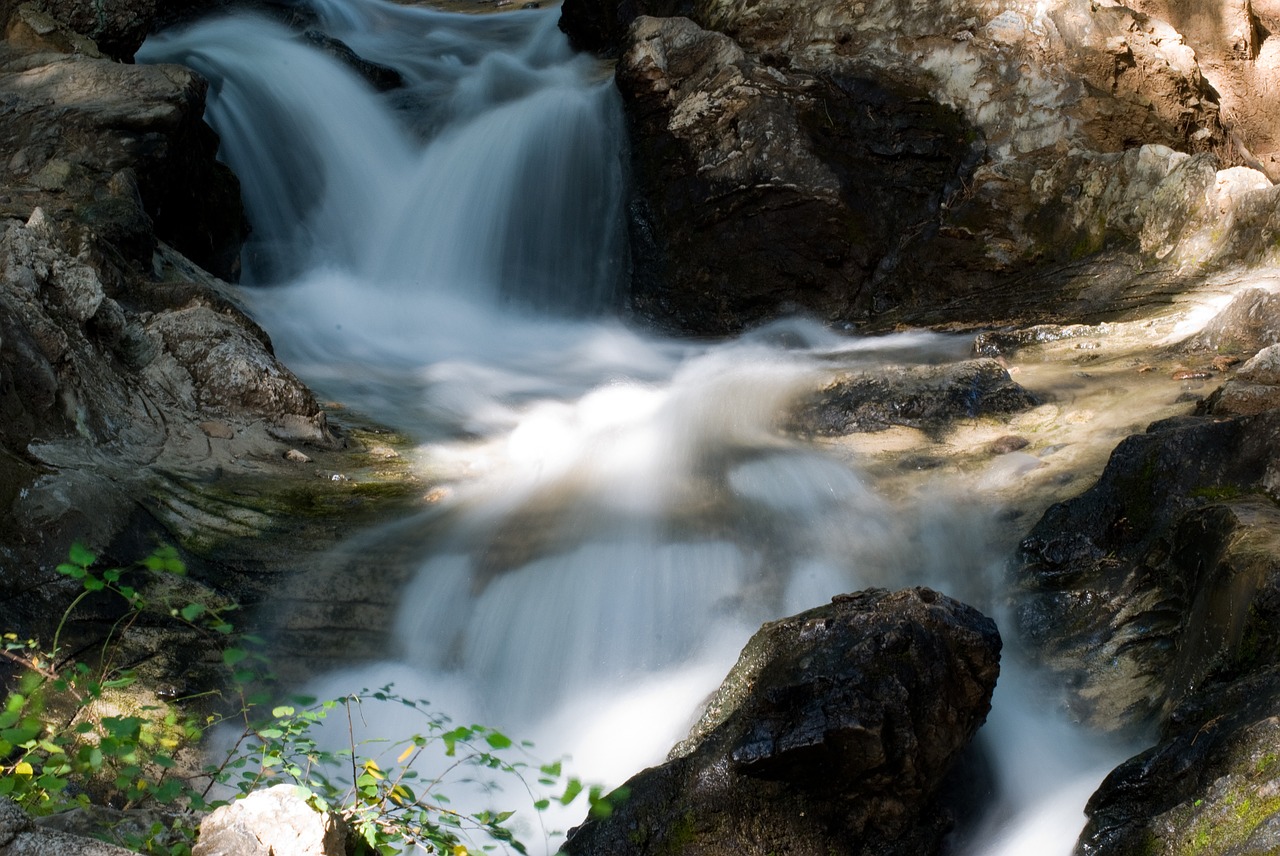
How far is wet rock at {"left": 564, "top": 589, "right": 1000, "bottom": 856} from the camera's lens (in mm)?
3113

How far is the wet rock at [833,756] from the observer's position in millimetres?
3113

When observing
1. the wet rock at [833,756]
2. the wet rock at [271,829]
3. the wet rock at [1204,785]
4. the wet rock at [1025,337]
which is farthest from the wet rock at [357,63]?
the wet rock at [1204,785]

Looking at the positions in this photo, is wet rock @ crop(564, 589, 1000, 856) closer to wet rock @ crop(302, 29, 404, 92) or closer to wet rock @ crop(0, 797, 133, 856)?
wet rock @ crop(0, 797, 133, 856)

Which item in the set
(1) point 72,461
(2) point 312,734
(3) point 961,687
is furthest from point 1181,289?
Result: (1) point 72,461

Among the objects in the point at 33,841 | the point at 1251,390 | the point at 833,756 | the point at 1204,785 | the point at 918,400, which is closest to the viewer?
the point at 33,841

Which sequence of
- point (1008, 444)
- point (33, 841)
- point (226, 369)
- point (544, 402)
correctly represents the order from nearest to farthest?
point (33, 841)
point (1008, 444)
point (226, 369)
point (544, 402)

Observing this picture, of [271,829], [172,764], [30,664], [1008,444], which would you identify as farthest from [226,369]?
[1008,444]

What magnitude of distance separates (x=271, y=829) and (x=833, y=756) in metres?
1.57

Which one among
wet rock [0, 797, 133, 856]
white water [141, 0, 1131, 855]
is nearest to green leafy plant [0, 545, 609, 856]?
wet rock [0, 797, 133, 856]

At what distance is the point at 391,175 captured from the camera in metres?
10.3

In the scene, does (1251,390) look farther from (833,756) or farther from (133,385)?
(133,385)

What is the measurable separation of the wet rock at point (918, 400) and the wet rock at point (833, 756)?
2468 millimetres

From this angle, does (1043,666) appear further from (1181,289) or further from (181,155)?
(181,155)

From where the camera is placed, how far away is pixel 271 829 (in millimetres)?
2227
